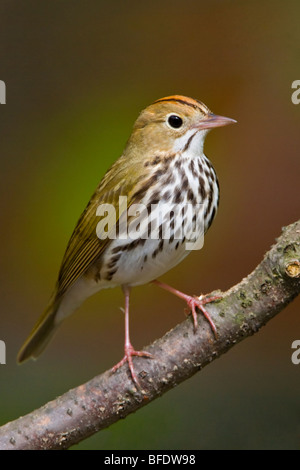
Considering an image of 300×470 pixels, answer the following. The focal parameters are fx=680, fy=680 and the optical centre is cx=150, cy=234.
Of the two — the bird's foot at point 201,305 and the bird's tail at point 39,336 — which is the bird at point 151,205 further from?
the bird's tail at point 39,336

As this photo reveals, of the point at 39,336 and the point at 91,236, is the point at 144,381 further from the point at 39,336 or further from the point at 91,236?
the point at 39,336

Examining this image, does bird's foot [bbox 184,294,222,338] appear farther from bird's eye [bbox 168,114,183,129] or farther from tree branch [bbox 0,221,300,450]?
bird's eye [bbox 168,114,183,129]

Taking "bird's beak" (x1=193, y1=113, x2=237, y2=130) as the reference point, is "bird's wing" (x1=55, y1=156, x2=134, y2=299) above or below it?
below

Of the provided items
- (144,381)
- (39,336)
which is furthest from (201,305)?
(39,336)

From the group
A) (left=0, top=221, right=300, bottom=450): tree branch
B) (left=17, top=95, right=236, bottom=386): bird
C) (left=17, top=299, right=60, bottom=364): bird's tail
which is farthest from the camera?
(left=17, top=299, right=60, bottom=364): bird's tail

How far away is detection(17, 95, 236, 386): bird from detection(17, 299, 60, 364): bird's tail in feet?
0.58

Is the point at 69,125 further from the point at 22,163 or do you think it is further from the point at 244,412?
the point at 244,412

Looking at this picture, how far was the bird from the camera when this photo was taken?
2176 mm

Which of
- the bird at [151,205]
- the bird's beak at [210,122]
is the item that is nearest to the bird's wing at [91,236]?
the bird at [151,205]

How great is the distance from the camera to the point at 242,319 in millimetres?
1900

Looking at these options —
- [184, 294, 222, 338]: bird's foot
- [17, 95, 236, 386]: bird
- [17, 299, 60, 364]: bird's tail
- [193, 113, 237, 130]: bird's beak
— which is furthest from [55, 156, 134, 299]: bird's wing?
[184, 294, 222, 338]: bird's foot

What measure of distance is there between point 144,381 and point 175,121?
86 cm

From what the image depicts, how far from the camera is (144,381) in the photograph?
1.98 metres

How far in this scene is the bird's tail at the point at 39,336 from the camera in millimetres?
2549
